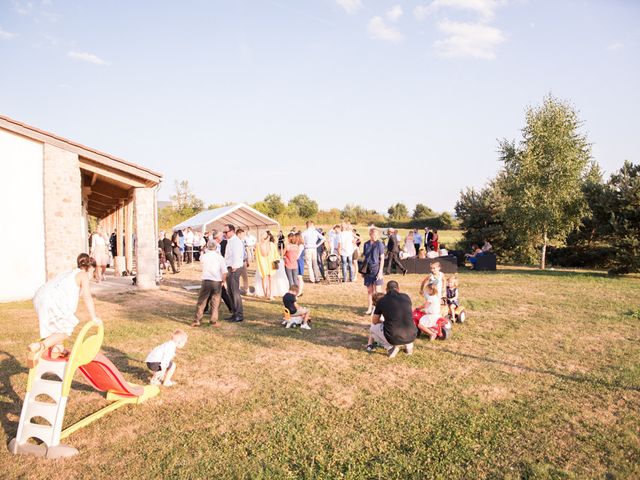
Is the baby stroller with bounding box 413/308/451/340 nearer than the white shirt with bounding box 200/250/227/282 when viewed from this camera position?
Yes

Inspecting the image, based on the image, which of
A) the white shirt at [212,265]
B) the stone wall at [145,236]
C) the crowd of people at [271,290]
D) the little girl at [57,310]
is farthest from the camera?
the stone wall at [145,236]

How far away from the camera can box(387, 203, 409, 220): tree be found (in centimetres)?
6614

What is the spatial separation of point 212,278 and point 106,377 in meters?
4.10

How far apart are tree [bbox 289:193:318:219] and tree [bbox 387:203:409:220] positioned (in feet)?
41.3

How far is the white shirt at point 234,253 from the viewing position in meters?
9.77

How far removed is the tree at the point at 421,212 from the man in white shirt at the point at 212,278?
5111 centimetres

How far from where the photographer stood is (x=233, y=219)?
27719 mm

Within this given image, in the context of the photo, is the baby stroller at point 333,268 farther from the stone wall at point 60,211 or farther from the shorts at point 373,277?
the stone wall at point 60,211

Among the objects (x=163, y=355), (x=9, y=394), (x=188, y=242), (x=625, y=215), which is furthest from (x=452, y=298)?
(x=188, y=242)

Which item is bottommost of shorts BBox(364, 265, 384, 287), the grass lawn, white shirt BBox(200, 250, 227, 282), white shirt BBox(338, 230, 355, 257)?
the grass lawn

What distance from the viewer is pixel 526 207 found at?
2059 cm

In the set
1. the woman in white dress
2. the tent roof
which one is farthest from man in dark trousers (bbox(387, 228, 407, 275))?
the tent roof

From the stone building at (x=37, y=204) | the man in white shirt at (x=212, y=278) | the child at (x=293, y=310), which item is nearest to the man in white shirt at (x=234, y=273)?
the man in white shirt at (x=212, y=278)

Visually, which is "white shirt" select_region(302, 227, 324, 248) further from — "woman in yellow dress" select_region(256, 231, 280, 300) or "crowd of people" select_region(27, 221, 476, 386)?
"woman in yellow dress" select_region(256, 231, 280, 300)
